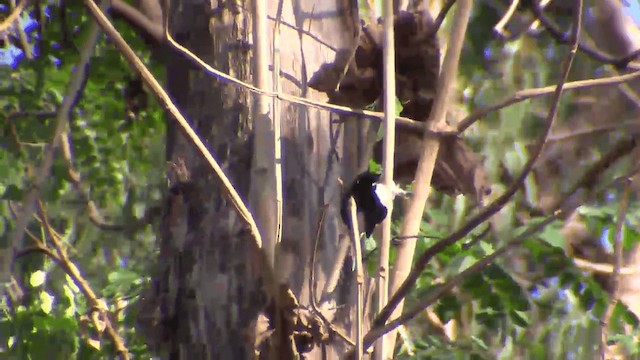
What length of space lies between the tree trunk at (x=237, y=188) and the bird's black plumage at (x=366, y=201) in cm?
6

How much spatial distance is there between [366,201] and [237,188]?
17 cm

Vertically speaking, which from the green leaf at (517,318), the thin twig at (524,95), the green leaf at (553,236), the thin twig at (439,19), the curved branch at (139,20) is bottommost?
the green leaf at (517,318)

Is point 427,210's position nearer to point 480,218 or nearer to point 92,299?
point 92,299

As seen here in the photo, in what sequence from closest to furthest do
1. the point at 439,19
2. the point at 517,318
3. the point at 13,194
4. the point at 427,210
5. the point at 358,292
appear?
the point at 358,292, the point at 439,19, the point at 517,318, the point at 13,194, the point at 427,210

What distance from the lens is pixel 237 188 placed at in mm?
1024

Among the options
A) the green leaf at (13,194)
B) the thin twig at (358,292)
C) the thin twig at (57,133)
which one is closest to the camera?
the thin twig at (358,292)

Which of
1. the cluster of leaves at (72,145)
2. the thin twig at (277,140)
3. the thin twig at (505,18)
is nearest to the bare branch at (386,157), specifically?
the thin twig at (277,140)

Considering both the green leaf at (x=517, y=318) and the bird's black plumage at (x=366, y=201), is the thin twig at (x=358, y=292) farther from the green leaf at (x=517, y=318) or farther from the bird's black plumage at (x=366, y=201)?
the green leaf at (x=517, y=318)

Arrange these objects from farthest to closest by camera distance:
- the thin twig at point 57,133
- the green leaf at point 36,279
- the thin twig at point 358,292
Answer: the green leaf at point 36,279, the thin twig at point 57,133, the thin twig at point 358,292

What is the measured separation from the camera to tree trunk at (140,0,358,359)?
39.3 inches

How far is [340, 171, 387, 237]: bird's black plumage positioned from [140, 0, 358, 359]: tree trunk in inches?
2.4

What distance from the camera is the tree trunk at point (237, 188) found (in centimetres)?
100

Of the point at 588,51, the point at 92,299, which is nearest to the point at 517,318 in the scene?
the point at 588,51

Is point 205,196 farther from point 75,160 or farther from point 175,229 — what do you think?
point 75,160
